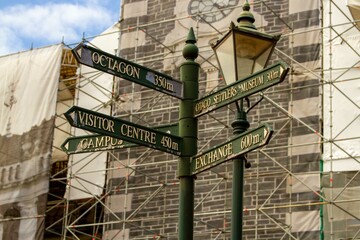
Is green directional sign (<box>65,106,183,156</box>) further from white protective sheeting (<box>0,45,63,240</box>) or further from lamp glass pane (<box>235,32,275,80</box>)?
white protective sheeting (<box>0,45,63,240</box>)

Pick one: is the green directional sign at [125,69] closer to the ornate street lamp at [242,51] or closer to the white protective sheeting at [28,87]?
the ornate street lamp at [242,51]

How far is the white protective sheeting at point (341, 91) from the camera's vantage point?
1756 centimetres

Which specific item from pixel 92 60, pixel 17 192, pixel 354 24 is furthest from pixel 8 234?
pixel 92 60

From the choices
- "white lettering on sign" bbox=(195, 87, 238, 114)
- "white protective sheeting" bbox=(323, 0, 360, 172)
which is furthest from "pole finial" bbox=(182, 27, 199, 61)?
"white protective sheeting" bbox=(323, 0, 360, 172)

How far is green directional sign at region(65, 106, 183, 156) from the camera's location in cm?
936

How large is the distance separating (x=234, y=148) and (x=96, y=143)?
1799mm

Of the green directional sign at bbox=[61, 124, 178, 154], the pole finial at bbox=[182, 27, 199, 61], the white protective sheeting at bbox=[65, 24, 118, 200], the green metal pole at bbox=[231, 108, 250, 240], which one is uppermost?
the white protective sheeting at bbox=[65, 24, 118, 200]

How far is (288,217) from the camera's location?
17703 millimetres

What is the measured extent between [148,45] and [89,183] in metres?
3.34

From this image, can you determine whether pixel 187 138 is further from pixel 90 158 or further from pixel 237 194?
pixel 90 158

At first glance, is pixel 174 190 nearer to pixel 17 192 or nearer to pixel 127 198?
pixel 127 198

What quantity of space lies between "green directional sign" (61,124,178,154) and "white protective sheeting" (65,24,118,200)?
32.9 feet

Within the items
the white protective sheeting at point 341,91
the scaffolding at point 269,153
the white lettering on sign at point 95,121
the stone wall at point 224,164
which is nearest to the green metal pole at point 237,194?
the white lettering on sign at point 95,121

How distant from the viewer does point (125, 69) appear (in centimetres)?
984
